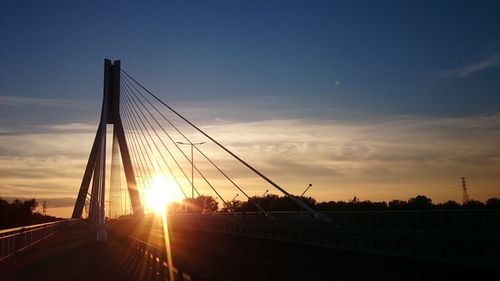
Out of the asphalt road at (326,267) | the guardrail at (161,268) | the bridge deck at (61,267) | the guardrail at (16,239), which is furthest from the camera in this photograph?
the guardrail at (16,239)

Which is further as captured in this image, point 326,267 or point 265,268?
point 326,267

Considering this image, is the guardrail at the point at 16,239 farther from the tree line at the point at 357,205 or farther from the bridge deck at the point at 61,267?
the tree line at the point at 357,205

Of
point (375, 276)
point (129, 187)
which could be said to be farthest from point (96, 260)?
point (129, 187)

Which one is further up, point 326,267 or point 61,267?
point 61,267

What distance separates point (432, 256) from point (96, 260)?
1382 cm

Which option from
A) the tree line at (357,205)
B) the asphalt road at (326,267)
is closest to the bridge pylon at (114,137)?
the tree line at (357,205)

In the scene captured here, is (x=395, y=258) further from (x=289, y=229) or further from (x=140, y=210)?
(x=140, y=210)

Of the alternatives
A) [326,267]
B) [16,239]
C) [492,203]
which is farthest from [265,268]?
[492,203]

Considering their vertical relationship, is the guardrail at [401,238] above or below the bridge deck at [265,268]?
above

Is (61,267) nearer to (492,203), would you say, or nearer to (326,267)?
(326,267)

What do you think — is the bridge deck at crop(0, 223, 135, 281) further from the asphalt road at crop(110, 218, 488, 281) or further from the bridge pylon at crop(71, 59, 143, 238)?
the bridge pylon at crop(71, 59, 143, 238)

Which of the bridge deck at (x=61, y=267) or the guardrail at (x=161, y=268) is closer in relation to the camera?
the guardrail at (x=161, y=268)

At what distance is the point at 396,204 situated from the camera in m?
79.7

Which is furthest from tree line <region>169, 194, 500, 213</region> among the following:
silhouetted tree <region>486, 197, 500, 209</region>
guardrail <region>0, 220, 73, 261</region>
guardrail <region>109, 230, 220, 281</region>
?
guardrail <region>109, 230, 220, 281</region>
